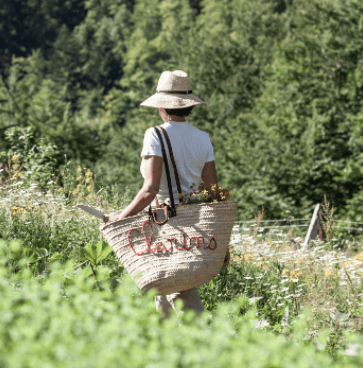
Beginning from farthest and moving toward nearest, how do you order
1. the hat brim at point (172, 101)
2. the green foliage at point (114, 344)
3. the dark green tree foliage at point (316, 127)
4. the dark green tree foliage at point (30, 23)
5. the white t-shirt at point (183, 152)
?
the dark green tree foliage at point (30, 23), the dark green tree foliage at point (316, 127), the hat brim at point (172, 101), the white t-shirt at point (183, 152), the green foliage at point (114, 344)

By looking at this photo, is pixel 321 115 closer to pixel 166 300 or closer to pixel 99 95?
pixel 166 300

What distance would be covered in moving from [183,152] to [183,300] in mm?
785

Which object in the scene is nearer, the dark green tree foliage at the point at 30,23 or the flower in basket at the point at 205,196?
the flower in basket at the point at 205,196

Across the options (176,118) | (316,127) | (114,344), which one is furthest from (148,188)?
(316,127)

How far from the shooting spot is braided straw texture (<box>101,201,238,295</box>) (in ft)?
7.40

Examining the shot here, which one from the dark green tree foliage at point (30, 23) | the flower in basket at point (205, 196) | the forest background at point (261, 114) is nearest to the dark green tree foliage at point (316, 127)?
the forest background at point (261, 114)

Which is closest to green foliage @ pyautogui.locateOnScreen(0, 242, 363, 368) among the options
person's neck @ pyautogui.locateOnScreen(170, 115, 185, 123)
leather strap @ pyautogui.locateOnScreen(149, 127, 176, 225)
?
leather strap @ pyautogui.locateOnScreen(149, 127, 176, 225)

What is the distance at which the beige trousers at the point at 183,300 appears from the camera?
96.9 inches

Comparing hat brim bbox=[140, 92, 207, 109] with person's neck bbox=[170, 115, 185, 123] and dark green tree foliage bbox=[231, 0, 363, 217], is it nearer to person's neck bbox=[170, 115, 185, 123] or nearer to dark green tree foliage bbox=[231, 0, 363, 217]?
person's neck bbox=[170, 115, 185, 123]

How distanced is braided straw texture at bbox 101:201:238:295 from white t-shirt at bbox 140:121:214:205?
7.2 inches

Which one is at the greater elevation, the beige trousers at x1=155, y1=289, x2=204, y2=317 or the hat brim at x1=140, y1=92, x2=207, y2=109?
the hat brim at x1=140, y1=92, x2=207, y2=109

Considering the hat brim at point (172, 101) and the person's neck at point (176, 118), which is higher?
the hat brim at point (172, 101)

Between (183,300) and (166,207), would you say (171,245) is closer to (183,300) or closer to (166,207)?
(166,207)

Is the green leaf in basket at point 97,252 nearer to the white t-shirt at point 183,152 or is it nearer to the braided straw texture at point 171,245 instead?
the braided straw texture at point 171,245
